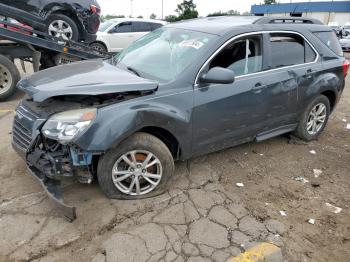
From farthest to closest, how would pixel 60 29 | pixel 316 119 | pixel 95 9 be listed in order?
pixel 95 9
pixel 60 29
pixel 316 119

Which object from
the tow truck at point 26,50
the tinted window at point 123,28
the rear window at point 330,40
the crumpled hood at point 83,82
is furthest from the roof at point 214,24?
the tinted window at point 123,28

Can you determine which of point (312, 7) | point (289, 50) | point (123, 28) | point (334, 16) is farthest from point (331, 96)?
point (312, 7)

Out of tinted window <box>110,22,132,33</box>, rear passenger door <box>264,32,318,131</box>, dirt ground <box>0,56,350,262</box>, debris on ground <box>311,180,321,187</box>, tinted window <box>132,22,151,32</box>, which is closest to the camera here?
dirt ground <box>0,56,350,262</box>

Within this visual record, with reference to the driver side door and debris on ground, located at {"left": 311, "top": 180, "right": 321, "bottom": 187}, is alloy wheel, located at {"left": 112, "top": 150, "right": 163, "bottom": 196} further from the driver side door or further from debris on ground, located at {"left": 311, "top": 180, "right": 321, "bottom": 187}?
debris on ground, located at {"left": 311, "top": 180, "right": 321, "bottom": 187}

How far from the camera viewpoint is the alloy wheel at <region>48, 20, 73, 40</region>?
762cm

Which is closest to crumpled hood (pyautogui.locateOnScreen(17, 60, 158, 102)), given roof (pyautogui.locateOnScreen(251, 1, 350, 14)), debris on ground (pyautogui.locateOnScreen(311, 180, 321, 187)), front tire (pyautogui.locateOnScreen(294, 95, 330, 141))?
debris on ground (pyautogui.locateOnScreen(311, 180, 321, 187))

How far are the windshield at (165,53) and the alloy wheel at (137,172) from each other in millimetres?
836

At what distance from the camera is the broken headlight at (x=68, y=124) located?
3.05 metres

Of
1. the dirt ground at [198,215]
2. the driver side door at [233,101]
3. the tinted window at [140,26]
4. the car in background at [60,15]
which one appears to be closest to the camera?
the dirt ground at [198,215]

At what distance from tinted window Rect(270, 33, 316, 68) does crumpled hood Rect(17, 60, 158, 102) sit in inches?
69.9

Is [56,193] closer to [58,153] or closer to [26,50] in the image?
[58,153]

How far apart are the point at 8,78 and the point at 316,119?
19.3 feet

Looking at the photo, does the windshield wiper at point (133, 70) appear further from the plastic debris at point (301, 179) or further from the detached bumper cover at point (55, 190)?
the plastic debris at point (301, 179)

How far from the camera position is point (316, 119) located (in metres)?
5.19
